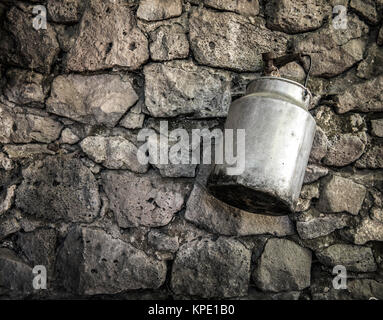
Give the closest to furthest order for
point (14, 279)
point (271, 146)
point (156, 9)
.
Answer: point (271, 146)
point (14, 279)
point (156, 9)

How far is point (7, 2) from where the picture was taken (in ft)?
4.83

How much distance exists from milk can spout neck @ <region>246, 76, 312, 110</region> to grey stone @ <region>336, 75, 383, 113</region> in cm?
30

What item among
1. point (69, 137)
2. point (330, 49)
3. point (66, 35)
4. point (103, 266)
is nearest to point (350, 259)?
point (330, 49)

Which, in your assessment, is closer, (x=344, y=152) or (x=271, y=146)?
(x=271, y=146)

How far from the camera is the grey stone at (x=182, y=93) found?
4.78 feet

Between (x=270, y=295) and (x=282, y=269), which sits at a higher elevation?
(x=282, y=269)

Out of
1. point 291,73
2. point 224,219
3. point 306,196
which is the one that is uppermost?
point 291,73

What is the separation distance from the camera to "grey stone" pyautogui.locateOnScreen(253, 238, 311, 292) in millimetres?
1402

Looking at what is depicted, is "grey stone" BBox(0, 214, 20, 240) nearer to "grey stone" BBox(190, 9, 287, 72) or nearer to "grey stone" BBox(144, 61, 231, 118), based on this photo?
"grey stone" BBox(144, 61, 231, 118)

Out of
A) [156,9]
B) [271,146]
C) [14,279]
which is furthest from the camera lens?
[156,9]

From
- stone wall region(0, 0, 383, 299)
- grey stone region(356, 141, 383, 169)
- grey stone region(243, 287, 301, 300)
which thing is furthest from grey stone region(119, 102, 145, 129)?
grey stone region(356, 141, 383, 169)

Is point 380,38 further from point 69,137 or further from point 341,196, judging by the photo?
point 69,137

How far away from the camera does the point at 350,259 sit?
4.66 feet

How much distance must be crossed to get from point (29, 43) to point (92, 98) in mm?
365
